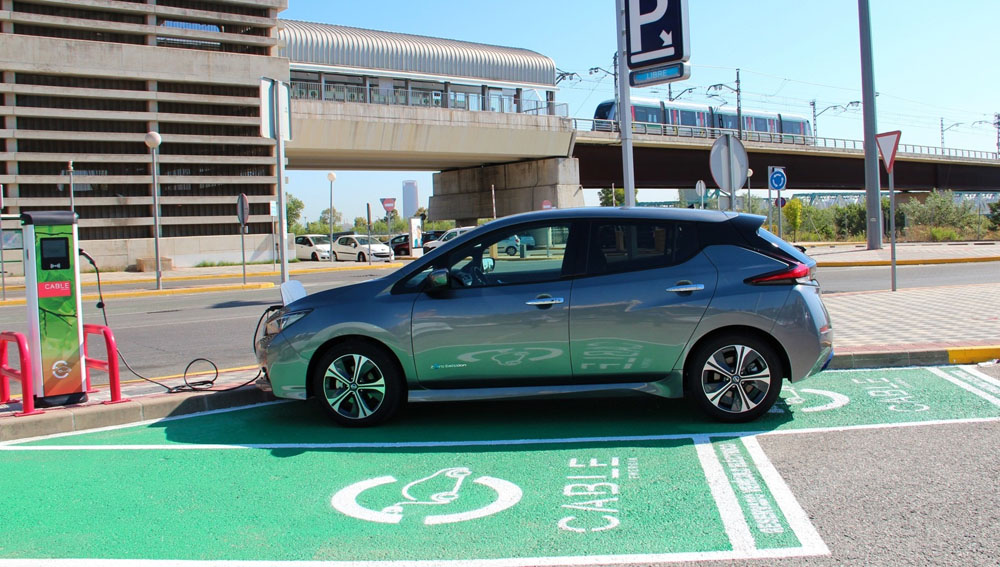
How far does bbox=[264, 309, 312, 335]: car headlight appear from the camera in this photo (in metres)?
5.87

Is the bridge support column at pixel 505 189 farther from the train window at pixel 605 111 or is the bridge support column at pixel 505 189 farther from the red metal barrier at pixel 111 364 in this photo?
the red metal barrier at pixel 111 364

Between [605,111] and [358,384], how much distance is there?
1799 inches

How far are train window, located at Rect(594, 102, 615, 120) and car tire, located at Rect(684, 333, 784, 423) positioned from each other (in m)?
44.8

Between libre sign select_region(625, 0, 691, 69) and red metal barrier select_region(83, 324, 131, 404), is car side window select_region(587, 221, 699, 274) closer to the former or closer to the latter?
red metal barrier select_region(83, 324, 131, 404)

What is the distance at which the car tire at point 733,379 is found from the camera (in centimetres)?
561

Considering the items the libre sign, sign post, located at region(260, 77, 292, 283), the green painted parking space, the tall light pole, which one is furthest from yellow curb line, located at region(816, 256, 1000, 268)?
the green painted parking space

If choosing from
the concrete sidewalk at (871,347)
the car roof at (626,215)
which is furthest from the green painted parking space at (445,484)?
the car roof at (626,215)

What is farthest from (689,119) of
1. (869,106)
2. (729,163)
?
(729,163)

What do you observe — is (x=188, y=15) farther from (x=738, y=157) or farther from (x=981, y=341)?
(x=981, y=341)

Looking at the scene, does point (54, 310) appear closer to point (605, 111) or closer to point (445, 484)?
point (445, 484)

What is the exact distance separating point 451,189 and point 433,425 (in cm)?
4805

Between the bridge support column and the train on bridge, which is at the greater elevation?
the train on bridge

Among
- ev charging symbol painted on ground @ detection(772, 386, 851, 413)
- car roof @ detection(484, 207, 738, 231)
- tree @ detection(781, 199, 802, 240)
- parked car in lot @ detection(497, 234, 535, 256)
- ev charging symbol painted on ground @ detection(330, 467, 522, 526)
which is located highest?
tree @ detection(781, 199, 802, 240)

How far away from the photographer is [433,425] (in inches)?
235
